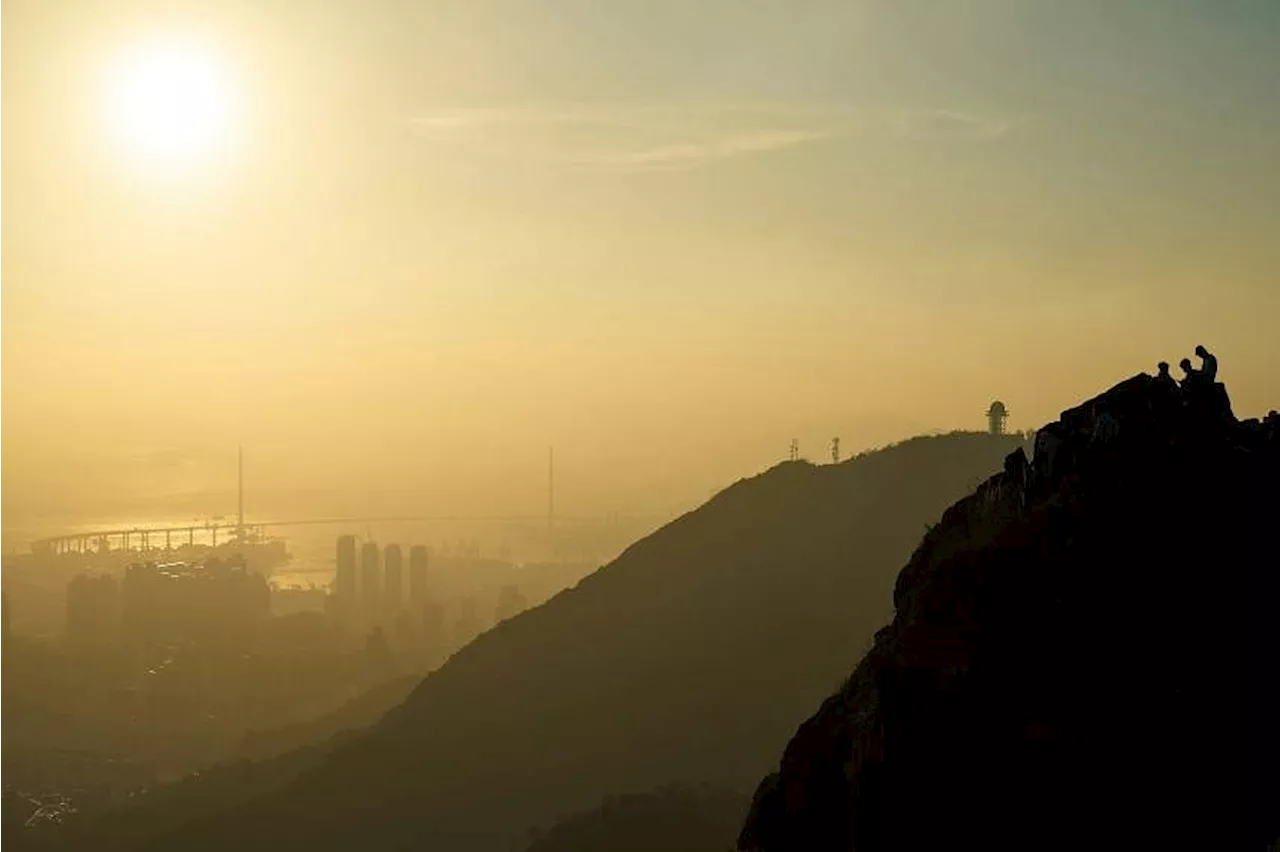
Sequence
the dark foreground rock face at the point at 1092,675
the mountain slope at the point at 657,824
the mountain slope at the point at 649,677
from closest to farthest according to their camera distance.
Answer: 1. the dark foreground rock face at the point at 1092,675
2. the mountain slope at the point at 657,824
3. the mountain slope at the point at 649,677

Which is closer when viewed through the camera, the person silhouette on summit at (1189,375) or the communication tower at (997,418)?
the person silhouette on summit at (1189,375)

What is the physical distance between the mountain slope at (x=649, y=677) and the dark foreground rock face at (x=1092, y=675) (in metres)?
49.1

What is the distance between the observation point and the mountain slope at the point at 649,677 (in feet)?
239

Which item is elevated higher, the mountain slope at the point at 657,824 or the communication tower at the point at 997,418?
the communication tower at the point at 997,418

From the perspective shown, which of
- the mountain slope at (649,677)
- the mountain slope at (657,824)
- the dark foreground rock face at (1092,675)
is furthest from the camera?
the mountain slope at (649,677)

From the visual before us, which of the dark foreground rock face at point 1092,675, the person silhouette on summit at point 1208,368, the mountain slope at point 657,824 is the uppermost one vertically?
the person silhouette on summit at point 1208,368

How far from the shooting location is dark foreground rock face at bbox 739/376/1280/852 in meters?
16.6

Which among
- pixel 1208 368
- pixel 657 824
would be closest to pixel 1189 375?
pixel 1208 368

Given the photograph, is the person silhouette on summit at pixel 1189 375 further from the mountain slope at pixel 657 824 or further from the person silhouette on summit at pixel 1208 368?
the mountain slope at pixel 657 824

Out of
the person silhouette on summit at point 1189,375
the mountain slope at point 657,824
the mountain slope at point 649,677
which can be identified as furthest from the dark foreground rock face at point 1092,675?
the mountain slope at point 649,677

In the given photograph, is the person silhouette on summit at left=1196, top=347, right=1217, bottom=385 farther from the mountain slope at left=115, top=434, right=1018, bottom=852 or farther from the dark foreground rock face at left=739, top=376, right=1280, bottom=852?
the mountain slope at left=115, top=434, right=1018, bottom=852

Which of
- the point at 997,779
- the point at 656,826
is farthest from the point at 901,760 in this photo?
the point at 656,826

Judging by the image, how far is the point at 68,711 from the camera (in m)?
193

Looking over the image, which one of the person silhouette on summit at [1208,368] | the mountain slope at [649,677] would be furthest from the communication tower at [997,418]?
the person silhouette on summit at [1208,368]
